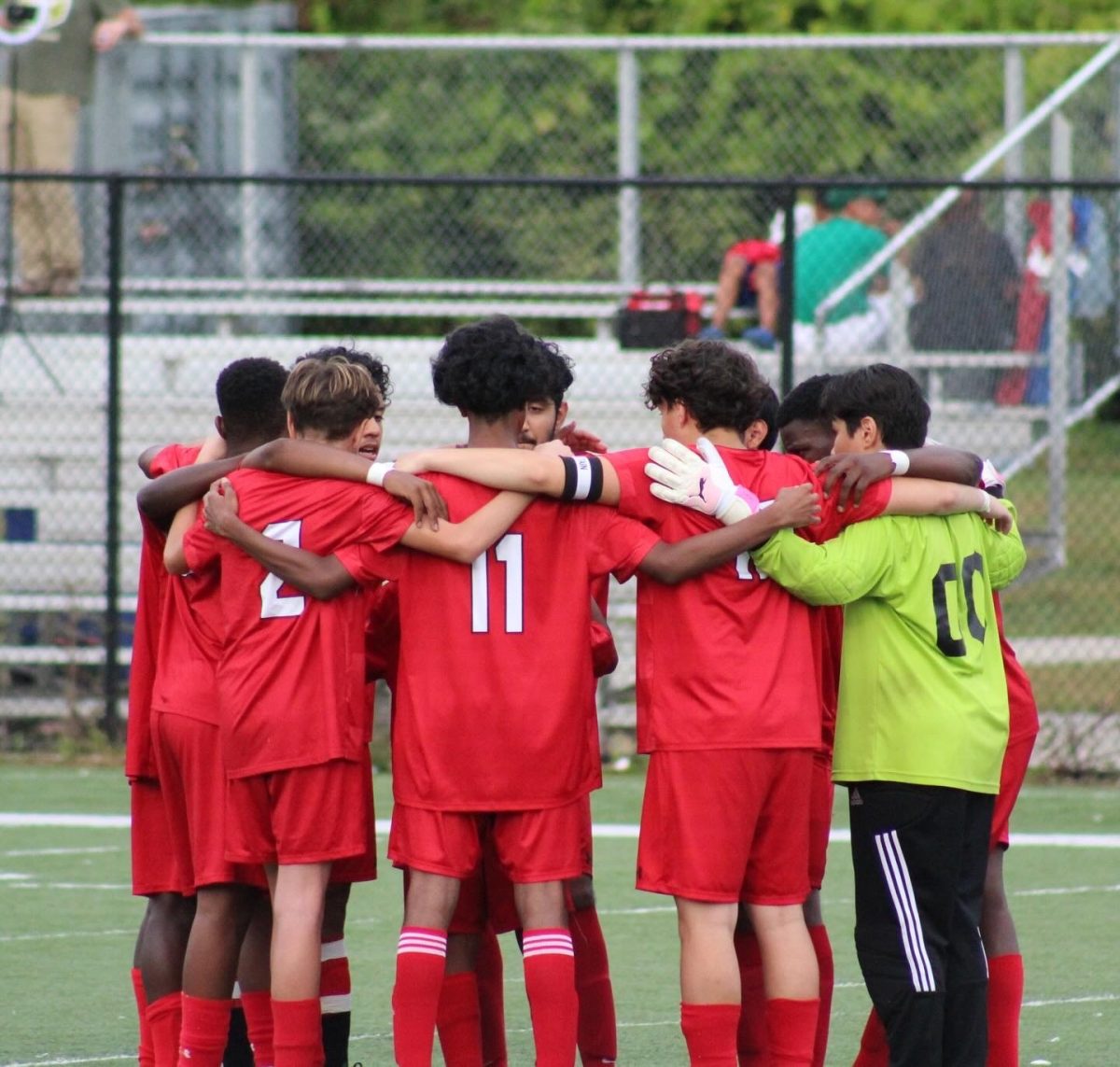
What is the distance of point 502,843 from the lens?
4.96 metres

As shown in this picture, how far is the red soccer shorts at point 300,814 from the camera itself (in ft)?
16.2

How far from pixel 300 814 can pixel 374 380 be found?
3.61 ft

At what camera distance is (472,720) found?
490cm

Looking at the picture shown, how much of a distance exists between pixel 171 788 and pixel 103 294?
9.35 m

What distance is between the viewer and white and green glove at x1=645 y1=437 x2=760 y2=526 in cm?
488

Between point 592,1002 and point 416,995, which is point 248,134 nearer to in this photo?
point 592,1002

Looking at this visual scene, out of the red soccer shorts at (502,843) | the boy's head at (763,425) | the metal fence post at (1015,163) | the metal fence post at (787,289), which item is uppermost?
the metal fence post at (1015,163)

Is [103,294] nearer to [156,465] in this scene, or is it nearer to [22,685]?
[22,685]

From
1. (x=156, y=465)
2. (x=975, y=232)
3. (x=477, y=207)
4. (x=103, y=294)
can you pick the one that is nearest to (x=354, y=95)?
(x=477, y=207)

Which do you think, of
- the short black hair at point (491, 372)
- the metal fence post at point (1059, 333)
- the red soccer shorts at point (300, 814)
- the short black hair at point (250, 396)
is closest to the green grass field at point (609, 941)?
the red soccer shorts at point (300, 814)

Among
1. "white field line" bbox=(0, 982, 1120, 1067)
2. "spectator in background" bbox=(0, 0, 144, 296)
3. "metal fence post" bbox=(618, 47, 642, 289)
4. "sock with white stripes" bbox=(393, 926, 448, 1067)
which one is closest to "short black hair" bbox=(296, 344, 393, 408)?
"sock with white stripes" bbox=(393, 926, 448, 1067)

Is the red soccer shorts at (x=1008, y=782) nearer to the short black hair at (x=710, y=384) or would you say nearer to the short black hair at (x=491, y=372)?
the short black hair at (x=710, y=384)

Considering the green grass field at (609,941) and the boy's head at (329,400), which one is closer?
the boy's head at (329,400)

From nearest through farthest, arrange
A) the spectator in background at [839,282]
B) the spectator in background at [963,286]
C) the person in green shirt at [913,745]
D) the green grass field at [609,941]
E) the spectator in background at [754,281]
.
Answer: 1. the person in green shirt at [913,745]
2. the green grass field at [609,941]
3. the spectator in background at [963,286]
4. the spectator in background at [839,282]
5. the spectator in background at [754,281]
